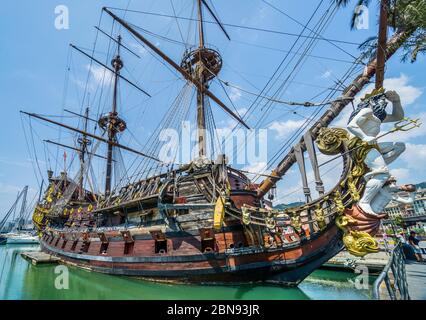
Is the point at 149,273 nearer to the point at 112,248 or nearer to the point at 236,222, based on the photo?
the point at 112,248

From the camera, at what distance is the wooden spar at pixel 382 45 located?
6887 mm

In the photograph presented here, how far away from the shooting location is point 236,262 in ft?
28.8

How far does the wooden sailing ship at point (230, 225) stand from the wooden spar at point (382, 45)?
95 centimetres

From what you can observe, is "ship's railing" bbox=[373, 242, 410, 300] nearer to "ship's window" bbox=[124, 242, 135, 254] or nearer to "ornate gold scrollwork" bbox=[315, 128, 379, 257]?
"ornate gold scrollwork" bbox=[315, 128, 379, 257]

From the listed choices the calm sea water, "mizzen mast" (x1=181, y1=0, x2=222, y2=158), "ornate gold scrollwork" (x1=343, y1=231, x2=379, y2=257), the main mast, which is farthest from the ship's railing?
the main mast

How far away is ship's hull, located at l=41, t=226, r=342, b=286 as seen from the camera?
8031mm

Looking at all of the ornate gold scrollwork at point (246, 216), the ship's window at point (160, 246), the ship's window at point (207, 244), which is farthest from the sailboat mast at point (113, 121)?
the ornate gold scrollwork at point (246, 216)

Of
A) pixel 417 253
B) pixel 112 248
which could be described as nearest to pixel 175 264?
pixel 112 248

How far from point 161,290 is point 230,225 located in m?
3.78

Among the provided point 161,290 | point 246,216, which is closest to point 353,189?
point 246,216

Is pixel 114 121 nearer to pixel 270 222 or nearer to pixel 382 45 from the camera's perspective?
pixel 270 222

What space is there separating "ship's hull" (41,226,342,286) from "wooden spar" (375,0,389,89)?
5063 mm

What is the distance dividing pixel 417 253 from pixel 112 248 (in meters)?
14.5
